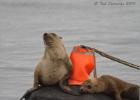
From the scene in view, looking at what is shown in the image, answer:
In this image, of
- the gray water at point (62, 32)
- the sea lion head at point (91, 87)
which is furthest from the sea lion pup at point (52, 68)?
the gray water at point (62, 32)

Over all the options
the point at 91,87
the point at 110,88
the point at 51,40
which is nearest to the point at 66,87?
the point at 91,87

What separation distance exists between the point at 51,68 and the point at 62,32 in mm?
13007

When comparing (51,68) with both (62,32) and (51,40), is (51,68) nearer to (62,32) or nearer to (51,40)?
(51,40)

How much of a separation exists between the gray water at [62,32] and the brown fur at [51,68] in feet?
9.78

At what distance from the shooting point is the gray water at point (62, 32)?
1495cm

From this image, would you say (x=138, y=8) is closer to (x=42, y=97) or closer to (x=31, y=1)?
(x=31, y=1)

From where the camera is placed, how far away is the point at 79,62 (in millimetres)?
9570

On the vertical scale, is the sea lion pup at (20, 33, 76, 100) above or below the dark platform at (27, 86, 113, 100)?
above

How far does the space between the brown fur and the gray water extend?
117 inches

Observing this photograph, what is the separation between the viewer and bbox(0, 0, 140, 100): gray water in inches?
589

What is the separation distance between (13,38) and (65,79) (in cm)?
1256

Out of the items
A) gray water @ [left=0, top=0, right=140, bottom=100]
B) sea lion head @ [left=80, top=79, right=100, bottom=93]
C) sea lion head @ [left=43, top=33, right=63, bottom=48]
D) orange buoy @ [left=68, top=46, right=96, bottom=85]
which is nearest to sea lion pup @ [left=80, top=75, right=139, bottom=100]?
sea lion head @ [left=80, top=79, right=100, bottom=93]

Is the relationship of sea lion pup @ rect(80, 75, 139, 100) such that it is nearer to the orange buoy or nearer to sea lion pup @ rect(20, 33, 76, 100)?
the orange buoy

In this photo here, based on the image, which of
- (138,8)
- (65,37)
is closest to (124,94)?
(65,37)
